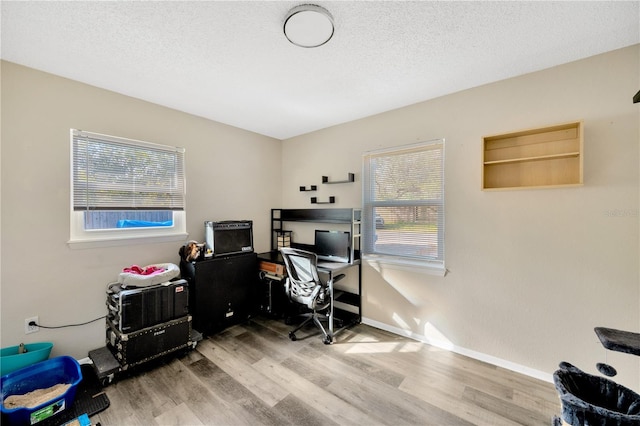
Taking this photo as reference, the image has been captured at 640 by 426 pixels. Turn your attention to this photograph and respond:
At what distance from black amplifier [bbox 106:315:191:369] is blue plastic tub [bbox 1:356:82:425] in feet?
0.94

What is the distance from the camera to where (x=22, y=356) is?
6.15ft

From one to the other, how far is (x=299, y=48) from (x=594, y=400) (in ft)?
9.32

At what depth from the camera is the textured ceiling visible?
146 cm

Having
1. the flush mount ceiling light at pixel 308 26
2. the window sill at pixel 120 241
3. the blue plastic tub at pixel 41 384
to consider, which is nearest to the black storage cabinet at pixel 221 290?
the window sill at pixel 120 241

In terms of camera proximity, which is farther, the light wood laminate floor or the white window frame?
the white window frame

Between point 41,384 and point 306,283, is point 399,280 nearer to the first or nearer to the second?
point 306,283

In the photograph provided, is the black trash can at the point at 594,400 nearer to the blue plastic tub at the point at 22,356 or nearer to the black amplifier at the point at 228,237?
the black amplifier at the point at 228,237

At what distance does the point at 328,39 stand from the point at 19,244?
286 cm

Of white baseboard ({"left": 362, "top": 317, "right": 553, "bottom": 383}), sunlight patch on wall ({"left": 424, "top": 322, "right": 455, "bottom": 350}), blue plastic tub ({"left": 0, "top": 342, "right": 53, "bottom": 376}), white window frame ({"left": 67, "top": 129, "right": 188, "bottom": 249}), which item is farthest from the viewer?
sunlight patch on wall ({"left": 424, "top": 322, "right": 455, "bottom": 350})

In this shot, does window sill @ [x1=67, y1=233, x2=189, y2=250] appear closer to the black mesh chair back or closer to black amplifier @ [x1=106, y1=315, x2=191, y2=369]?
black amplifier @ [x1=106, y1=315, x2=191, y2=369]

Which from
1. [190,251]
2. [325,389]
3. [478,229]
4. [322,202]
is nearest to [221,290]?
[190,251]

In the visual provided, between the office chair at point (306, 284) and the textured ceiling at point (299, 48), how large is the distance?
169 cm

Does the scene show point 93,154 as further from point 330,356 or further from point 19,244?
point 330,356

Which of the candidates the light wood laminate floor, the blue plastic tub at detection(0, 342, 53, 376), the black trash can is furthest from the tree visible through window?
the black trash can
